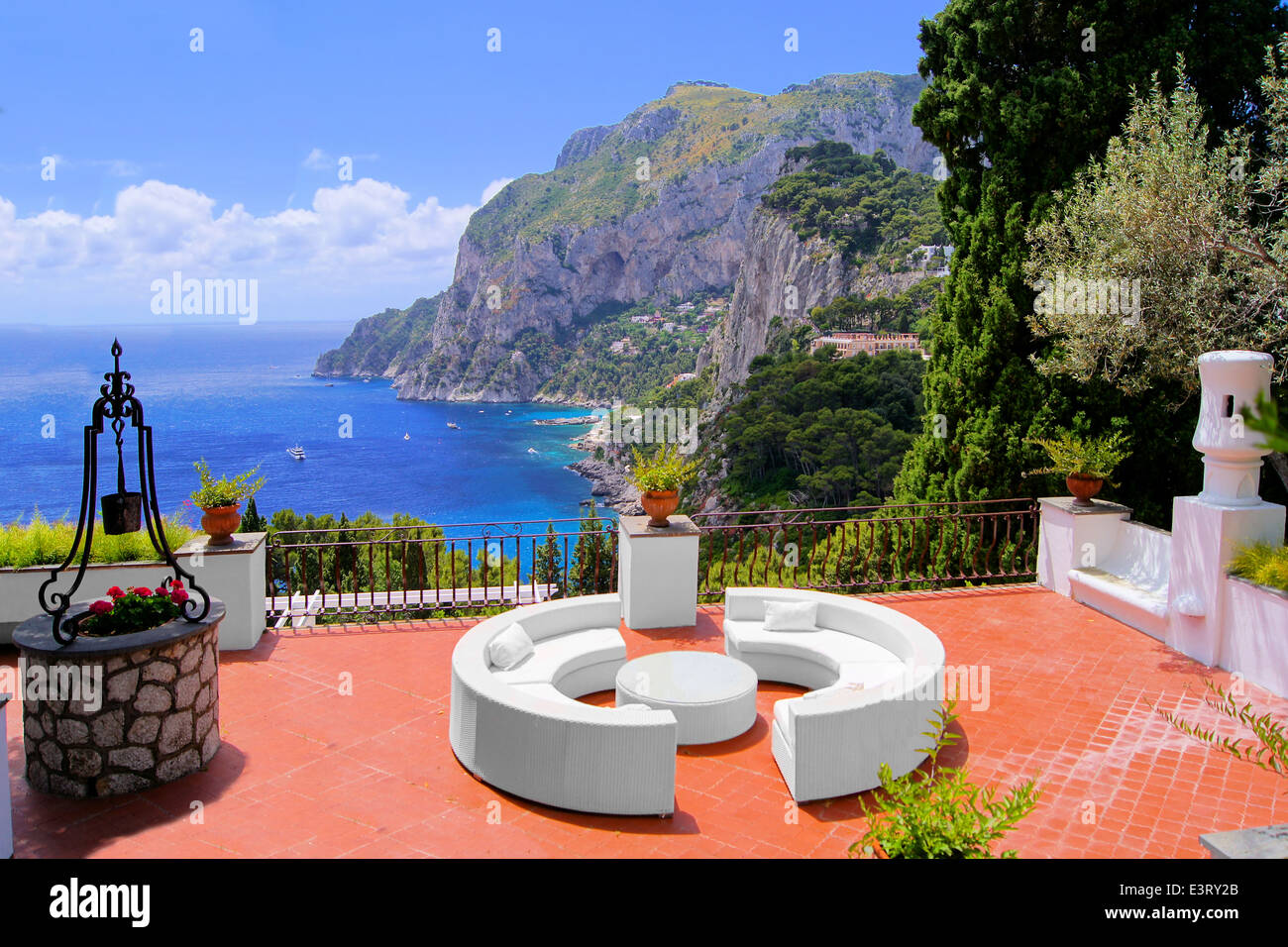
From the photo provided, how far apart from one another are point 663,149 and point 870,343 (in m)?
63.7

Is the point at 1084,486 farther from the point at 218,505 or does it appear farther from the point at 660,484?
the point at 218,505

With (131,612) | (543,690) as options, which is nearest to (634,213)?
(543,690)

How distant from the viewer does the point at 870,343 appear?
4528cm

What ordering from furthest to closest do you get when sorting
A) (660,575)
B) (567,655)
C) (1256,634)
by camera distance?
1. (660,575)
2. (1256,634)
3. (567,655)

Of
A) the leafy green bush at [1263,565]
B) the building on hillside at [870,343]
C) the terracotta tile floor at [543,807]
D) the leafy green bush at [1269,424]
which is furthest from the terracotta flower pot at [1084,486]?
the building on hillside at [870,343]

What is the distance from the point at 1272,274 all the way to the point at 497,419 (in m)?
98.8

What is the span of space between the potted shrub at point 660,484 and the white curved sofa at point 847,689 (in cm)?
124

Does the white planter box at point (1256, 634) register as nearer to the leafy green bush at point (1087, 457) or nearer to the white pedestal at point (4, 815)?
the leafy green bush at point (1087, 457)

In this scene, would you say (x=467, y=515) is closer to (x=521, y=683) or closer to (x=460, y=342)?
(x=460, y=342)

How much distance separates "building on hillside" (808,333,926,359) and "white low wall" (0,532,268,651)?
125ft

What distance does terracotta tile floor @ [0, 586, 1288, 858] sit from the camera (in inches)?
153

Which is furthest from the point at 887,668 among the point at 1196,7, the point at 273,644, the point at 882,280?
the point at 882,280

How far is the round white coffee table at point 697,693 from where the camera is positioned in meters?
4.77

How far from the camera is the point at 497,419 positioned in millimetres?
102688
